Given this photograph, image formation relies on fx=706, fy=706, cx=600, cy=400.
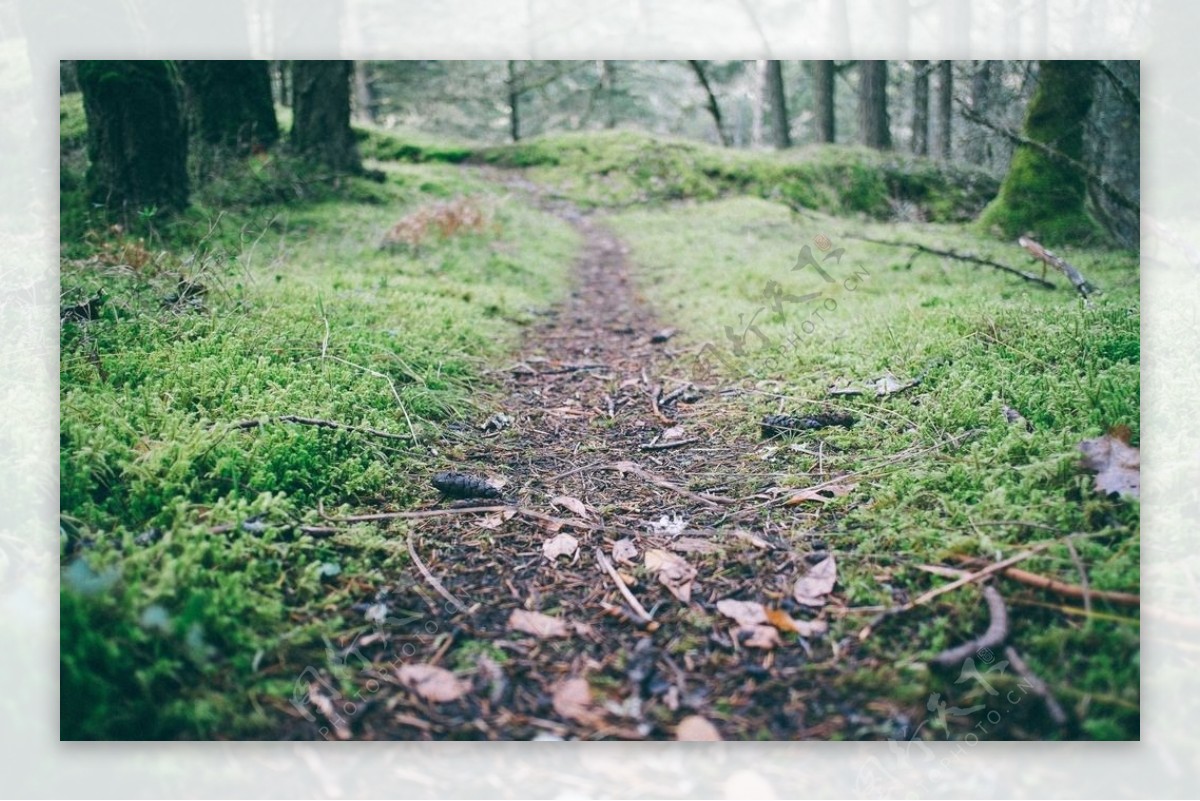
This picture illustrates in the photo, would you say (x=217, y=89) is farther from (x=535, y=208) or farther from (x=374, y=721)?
(x=374, y=721)

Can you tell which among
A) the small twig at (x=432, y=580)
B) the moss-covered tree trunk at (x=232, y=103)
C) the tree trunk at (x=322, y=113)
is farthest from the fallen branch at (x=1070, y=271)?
the moss-covered tree trunk at (x=232, y=103)

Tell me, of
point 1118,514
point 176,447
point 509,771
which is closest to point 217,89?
point 176,447

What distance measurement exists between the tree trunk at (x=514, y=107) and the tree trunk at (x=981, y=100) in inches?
252

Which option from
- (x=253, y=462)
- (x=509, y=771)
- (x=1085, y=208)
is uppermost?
(x=1085, y=208)

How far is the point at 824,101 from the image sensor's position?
12914mm

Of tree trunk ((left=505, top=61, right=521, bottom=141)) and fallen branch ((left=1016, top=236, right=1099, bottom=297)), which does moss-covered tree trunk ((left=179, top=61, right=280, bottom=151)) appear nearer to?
tree trunk ((left=505, top=61, right=521, bottom=141))

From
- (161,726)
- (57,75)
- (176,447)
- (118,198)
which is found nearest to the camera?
(161,726)

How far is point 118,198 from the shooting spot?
459cm

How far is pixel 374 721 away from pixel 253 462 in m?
1.03

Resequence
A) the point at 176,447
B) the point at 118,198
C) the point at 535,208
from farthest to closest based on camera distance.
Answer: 1. the point at 535,208
2. the point at 118,198
3. the point at 176,447

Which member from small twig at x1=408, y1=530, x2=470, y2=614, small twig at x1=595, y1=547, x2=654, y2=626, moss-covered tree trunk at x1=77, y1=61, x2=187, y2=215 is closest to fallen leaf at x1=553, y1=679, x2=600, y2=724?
small twig at x1=595, y1=547, x2=654, y2=626

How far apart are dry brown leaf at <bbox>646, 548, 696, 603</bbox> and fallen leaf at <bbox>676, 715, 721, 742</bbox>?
40 centimetres

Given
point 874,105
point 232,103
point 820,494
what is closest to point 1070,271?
point 820,494

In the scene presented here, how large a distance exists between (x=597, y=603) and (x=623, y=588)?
0.10 metres
